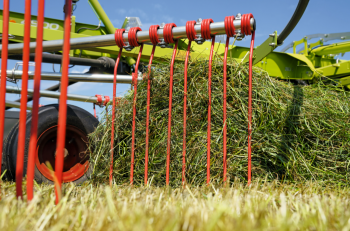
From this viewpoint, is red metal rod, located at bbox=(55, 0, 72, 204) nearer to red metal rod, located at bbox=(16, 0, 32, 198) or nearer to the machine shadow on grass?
red metal rod, located at bbox=(16, 0, 32, 198)

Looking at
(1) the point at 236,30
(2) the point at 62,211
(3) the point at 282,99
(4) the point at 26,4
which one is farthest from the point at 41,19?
(3) the point at 282,99

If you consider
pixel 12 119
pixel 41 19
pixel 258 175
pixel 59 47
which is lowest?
pixel 258 175

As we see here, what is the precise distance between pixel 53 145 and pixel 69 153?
156mm

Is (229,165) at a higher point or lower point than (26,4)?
lower

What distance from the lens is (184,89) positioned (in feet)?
5.98

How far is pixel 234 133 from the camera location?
1763 millimetres

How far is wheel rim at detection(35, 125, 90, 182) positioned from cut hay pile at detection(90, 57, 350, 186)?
0.32m

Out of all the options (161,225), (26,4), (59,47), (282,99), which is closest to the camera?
(161,225)

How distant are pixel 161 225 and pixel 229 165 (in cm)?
107

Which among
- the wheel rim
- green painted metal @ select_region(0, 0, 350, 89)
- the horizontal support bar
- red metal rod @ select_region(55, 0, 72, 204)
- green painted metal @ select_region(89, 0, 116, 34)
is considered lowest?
the wheel rim

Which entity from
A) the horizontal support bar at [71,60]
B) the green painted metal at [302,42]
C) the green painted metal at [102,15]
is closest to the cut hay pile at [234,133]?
the horizontal support bar at [71,60]

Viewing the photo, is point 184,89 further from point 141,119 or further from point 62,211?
point 62,211

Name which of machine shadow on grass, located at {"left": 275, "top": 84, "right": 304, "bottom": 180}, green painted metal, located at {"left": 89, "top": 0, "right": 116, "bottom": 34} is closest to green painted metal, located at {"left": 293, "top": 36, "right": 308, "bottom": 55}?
green painted metal, located at {"left": 89, "top": 0, "right": 116, "bottom": 34}

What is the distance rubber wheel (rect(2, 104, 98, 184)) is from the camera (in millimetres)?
2152
